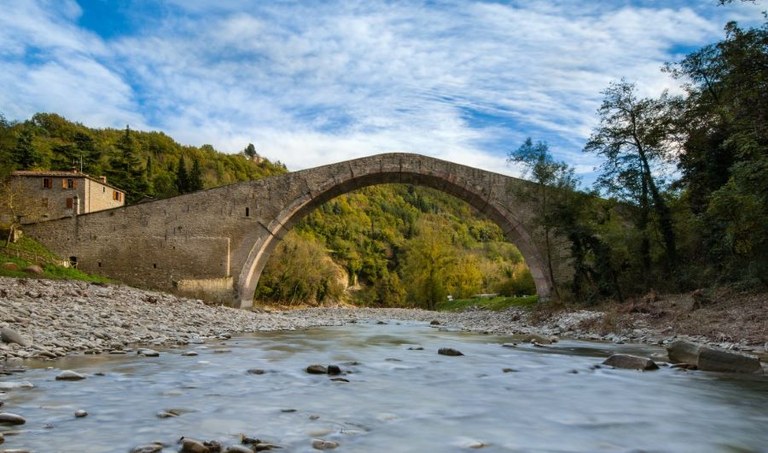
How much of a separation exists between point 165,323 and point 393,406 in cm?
983

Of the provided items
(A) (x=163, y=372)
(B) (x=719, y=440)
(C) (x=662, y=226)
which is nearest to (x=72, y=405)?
(A) (x=163, y=372)

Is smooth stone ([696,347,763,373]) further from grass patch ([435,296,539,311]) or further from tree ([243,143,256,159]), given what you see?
tree ([243,143,256,159])

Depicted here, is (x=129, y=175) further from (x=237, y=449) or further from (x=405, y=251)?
(x=237, y=449)

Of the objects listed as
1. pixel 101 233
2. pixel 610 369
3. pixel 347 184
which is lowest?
pixel 610 369

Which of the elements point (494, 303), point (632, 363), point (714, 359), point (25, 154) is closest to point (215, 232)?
point (494, 303)

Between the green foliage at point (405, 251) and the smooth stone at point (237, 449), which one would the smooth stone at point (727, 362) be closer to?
the smooth stone at point (237, 449)

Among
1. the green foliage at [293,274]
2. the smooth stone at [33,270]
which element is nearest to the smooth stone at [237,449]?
the smooth stone at [33,270]

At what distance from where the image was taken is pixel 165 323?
13867 millimetres

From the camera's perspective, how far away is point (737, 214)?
1652cm

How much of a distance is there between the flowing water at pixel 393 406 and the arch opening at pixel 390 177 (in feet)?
54.8

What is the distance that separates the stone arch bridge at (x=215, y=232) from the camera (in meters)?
25.2

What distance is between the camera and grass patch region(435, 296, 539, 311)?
28.7 metres

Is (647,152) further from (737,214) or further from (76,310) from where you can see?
(76,310)

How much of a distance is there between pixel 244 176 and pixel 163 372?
97.2 m
